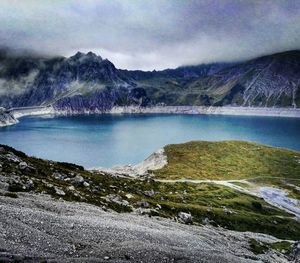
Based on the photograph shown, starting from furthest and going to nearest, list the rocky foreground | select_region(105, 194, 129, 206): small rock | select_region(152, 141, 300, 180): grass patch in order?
select_region(152, 141, 300, 180): grass patch
select_region(105, 194, 129, 206): small rock
the rocky foreground

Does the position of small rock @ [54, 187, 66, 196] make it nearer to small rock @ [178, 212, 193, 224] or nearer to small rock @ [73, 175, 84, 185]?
small rock @ [73, 175, 84, 185]

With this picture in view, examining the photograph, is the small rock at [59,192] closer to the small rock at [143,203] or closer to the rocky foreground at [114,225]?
the rocky foreground at [114,225]

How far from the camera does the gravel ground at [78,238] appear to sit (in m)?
29.6

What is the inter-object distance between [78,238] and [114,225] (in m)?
7.48

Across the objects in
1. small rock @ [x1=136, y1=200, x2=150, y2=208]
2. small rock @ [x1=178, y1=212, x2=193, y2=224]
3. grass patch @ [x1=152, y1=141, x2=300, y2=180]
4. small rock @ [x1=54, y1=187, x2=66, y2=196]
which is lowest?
grass patch @ [x1=152, y1=141, x2=300, y2=180]

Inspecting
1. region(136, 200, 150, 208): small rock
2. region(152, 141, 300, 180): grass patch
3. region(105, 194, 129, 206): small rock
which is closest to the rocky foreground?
region(105, 194, 129, 206): small rock

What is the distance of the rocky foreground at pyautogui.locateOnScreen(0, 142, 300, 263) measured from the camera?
31.3 meters

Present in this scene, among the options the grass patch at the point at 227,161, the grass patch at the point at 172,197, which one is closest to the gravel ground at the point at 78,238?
the grass patch at the point at 172,197

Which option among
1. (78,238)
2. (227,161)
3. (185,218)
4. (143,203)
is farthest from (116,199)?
(227,161)

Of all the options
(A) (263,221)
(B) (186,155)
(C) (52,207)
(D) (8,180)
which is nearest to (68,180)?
(D) (8,180)

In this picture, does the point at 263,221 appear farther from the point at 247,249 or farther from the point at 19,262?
the point at 19,262

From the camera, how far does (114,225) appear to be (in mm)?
41000

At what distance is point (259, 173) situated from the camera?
146250 millimetres

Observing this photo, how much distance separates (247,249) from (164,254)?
27.7 m
